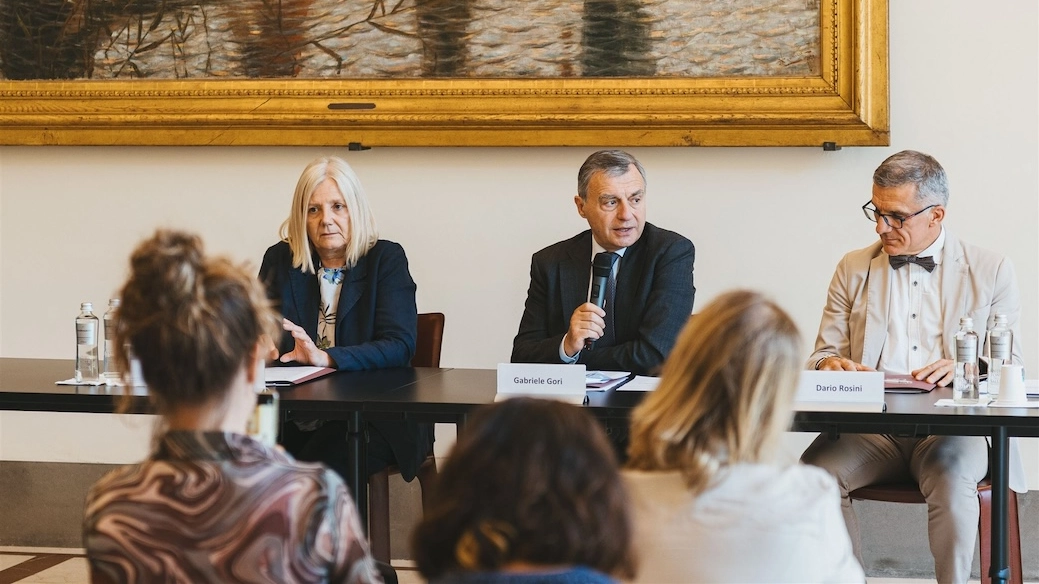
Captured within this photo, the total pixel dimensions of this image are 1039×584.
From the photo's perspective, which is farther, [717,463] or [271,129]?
[271,129]

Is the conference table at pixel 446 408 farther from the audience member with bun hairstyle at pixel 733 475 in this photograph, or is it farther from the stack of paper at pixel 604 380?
the audience member with bun hairstyle at pixel 733 475

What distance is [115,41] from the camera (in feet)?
15.2

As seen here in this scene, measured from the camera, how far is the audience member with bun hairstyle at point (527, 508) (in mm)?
1158

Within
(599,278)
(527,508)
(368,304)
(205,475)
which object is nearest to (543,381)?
(599,278)

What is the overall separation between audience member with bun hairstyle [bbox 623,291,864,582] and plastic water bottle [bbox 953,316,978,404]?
4.63ft

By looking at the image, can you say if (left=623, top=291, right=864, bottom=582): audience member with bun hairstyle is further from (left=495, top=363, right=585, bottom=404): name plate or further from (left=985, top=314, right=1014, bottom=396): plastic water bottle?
(left=985, top=314, right=1014, bottom=396): plastic water bottle

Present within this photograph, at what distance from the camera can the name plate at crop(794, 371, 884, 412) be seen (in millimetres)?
2731

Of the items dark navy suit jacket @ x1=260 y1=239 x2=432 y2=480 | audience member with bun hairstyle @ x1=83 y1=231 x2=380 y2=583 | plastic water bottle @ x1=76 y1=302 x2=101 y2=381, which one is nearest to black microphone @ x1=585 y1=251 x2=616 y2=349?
dark navy suit jacket @ x1=260 y1=239 x2=432 y2=480

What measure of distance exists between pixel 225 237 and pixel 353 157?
2.09 ft

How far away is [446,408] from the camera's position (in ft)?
9.36

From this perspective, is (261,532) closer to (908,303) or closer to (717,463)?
(717,463)

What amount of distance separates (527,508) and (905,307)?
2680mm

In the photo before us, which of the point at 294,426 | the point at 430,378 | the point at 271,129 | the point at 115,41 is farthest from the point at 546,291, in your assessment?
the point at 115,41

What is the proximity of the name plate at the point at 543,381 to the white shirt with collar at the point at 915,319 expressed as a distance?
1.16 meters
